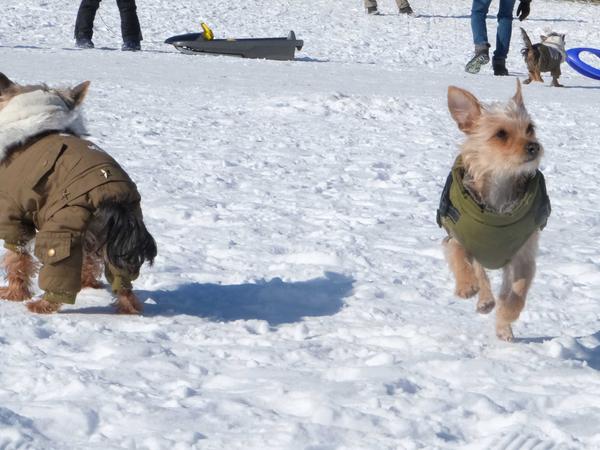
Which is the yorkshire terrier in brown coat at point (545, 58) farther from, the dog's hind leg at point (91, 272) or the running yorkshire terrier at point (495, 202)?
the dog's hind leg at point (91, 272)

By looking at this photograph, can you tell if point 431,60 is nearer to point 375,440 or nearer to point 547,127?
point 547,127

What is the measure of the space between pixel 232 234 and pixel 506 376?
2.32 metres

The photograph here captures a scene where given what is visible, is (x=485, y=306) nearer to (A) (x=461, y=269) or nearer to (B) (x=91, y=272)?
(A) (x=461, y=269)

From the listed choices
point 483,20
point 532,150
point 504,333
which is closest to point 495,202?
point 532,150

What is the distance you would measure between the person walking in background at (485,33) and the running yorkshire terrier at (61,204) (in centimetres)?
902

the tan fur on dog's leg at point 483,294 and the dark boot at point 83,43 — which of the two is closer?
the tan fur on dog's leg at point 483,294

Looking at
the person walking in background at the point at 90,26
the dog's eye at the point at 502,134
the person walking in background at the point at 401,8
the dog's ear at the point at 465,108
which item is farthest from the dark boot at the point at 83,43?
the dog's eye at the point at 502,134

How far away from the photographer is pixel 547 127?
931cm

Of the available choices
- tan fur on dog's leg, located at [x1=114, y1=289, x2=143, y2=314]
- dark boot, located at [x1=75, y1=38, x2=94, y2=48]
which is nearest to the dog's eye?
tan fur on dog's leg, located at [x1=114, y1=289, x2=143, y2=314]

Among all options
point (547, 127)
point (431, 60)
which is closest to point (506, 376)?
point (547, 127)

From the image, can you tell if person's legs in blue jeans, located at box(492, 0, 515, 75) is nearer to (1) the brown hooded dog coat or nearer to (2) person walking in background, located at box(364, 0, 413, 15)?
(2) person walking in background, located at box(364, 0, 413, 15)

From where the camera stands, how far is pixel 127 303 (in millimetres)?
4473

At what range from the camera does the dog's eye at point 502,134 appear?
4293mm

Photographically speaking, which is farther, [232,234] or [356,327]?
[232,234]
